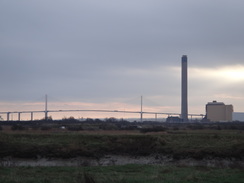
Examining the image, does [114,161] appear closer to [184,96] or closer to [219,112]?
[184,96]

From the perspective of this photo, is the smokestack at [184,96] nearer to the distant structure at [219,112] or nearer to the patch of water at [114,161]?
the distant structure at [219,112]

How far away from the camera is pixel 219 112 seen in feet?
447

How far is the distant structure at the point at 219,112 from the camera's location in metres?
135

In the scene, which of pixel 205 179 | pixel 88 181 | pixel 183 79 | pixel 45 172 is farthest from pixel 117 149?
pixel 183 79

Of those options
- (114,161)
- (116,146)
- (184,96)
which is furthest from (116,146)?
(184,96)

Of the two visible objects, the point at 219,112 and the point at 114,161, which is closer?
the point at 114,161

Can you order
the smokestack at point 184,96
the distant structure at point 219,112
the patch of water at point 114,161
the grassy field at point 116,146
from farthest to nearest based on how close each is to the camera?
the distant structure at point 219,112 → the smokestack at point 184,96 → the grassy field at point 116,146 → the patch of water at point 114,161

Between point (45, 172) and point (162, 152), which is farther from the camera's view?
point (162, 152)

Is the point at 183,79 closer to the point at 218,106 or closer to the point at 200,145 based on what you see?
the point at 218,106

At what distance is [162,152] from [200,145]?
3.67 m

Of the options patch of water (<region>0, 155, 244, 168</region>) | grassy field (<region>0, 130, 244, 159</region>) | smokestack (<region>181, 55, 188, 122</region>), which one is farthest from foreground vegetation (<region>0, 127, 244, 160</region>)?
smokestack (<region>181, 55, 188, 122</region>)

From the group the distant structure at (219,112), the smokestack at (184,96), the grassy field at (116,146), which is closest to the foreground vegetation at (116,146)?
the grassy field at (116,146)

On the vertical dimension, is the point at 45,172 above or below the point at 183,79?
below

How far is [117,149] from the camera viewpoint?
3453 centimetres
